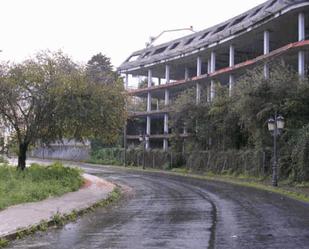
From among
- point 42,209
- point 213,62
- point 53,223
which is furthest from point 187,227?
point 213,62

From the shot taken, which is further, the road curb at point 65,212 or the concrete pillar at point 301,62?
the concrete pillar at point 301,62

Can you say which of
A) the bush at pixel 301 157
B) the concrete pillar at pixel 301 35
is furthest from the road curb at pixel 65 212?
the concrete pillar at pixel 301 35

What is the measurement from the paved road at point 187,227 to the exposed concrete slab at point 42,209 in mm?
672

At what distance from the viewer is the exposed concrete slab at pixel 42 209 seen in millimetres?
12952

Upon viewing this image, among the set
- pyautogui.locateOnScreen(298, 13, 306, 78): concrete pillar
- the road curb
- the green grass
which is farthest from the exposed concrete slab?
pyautogui.locateOnScreen(298, 13, 306, 78): concrete pillar

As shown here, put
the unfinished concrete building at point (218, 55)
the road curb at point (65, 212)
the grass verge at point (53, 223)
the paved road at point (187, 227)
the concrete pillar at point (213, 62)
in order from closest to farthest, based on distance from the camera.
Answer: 1. the paved road at point (187, 227)
2. the grass verge at point (53, 223)
3. the road curb at point (65, 212)
4. the unfinished concrete building at point (218, 55)
5. the concrete pillar at point (213, 62)

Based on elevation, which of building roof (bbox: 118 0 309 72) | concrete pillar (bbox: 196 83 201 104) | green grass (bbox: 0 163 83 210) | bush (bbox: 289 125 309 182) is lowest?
green grass (bbox: 0 163 83 210)

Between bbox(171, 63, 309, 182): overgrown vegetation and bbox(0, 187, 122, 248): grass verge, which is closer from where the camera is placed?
bbox(0, 187, 122, 248): grass verge

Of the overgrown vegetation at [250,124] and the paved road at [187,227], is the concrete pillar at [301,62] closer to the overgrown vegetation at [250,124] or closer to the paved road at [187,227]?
the overgrown vegetation at [250,124]

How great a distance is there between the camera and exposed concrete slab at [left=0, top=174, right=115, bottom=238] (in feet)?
42.5

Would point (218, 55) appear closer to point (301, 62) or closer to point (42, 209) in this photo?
point (301, 62)

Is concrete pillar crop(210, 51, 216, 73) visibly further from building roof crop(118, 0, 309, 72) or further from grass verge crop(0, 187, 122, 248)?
grass verge crop(0, 187, 122, 248)

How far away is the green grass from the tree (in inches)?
74.5

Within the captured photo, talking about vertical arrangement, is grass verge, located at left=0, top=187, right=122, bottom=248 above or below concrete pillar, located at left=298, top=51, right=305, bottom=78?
below
